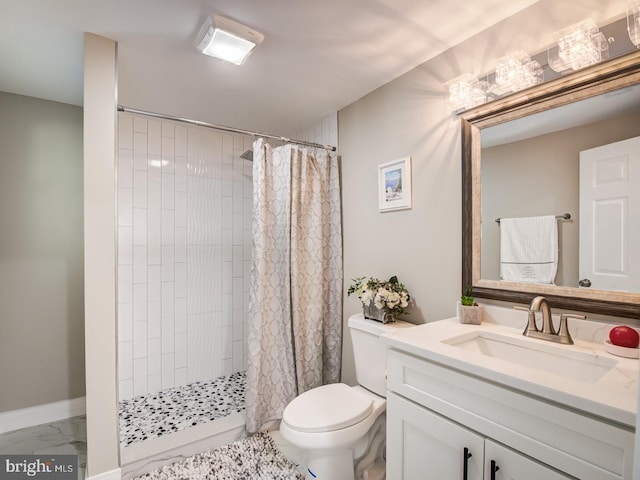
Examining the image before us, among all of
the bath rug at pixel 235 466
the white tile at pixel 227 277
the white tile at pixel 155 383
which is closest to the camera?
the bath rug at pixel 235 466

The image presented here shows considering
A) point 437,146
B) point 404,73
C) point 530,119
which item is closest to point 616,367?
point 530,119

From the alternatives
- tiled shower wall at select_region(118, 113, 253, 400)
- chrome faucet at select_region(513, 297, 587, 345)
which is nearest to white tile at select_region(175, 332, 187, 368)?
tiled shower wall at select_region(118, 113, 253, 400)

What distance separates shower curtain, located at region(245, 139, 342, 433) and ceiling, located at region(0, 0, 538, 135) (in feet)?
1.51

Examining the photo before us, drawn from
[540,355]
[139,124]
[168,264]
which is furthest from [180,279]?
[540,355]

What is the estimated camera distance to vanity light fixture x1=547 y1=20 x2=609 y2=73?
3.85ft

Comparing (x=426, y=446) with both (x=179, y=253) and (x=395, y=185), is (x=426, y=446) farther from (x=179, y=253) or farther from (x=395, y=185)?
(x=179, y=253)

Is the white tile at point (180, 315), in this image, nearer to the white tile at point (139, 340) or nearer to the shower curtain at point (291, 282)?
the white tile at point (139, 340)

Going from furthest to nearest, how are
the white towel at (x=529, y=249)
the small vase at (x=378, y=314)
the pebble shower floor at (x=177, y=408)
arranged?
the pebble shower floor at (x=177, y=408)
the small vase at (x=378, y=314)
the white towel at (x=529, y=249)

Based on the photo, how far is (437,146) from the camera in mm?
1771

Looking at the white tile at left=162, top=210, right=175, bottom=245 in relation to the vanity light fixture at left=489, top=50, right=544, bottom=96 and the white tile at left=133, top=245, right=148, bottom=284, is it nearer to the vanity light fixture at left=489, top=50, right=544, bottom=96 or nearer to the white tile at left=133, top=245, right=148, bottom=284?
the white tile at left=133, top=245, right=148, bottom=284

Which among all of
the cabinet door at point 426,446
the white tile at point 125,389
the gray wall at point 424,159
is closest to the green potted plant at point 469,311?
the gray wall at point 424,159

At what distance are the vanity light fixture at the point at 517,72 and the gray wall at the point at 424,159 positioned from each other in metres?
0.07

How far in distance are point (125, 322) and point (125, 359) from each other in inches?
11.7

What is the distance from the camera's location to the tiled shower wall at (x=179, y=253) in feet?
8.53
